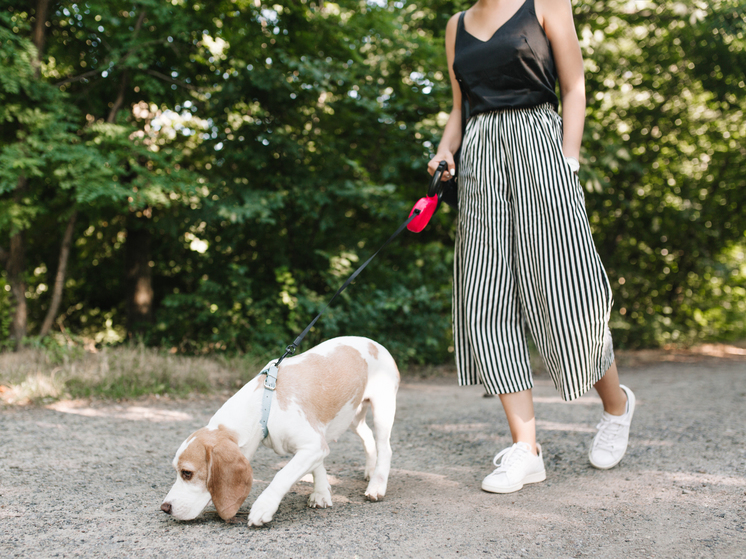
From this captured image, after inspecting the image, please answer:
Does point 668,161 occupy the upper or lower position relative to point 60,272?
upper

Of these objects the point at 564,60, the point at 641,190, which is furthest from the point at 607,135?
the point at 564,60

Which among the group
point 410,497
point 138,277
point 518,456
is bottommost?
point 410,497

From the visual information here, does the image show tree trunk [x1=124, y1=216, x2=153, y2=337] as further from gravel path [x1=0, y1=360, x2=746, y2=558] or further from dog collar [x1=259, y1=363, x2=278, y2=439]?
dog collar [x1=259, y1=363, x2=278, y2=439]

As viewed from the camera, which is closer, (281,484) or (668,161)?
(281,484)

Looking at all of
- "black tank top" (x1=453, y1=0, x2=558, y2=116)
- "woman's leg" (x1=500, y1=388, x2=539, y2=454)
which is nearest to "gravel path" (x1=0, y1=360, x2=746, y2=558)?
"woman's leg" (x1=500, y1=388, x2=539, y2=454)

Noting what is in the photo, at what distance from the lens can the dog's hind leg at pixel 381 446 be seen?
2.27 meters

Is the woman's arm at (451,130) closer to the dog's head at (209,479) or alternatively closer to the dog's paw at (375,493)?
the dog's paw at (375,493)

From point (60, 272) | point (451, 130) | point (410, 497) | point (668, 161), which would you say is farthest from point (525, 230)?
point (668, 161)

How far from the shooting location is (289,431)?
6.52 feet

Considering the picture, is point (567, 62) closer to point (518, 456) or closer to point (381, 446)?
point (518, 456)

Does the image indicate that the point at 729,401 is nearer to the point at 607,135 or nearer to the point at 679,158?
the point at 607,135

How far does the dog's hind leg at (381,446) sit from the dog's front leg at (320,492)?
0.17 m

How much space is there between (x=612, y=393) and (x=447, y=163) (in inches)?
51.1

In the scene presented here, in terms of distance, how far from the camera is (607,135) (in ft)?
23.0
